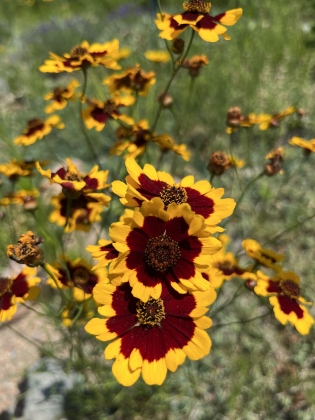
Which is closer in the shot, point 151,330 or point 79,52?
point 151,330

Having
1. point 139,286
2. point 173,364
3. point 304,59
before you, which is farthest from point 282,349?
point 304,59

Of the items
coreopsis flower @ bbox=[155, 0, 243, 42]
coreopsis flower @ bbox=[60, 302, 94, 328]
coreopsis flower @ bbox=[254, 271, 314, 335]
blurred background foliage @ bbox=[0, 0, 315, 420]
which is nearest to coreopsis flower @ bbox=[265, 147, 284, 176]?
blurred background foliage @ bbox=[0, 0, 315, 420]

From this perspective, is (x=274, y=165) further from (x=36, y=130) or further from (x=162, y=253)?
(x=36, y=130)

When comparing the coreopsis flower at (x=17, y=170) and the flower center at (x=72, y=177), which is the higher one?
the flower center at (x=72, y=177)

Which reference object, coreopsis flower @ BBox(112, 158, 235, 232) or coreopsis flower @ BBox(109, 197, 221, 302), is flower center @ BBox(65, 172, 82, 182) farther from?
coreopsis flower @ BBox(109, 197, 221, 302)

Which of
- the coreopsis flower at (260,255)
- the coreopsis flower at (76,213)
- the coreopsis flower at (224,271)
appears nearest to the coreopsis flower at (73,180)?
the coreopsis flower at (76,213)

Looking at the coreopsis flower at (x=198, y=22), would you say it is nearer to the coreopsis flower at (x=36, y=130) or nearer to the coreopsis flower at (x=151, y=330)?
the coreopsis flower at (x=36, y=130)

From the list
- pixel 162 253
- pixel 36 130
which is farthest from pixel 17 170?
pixel 162 253
